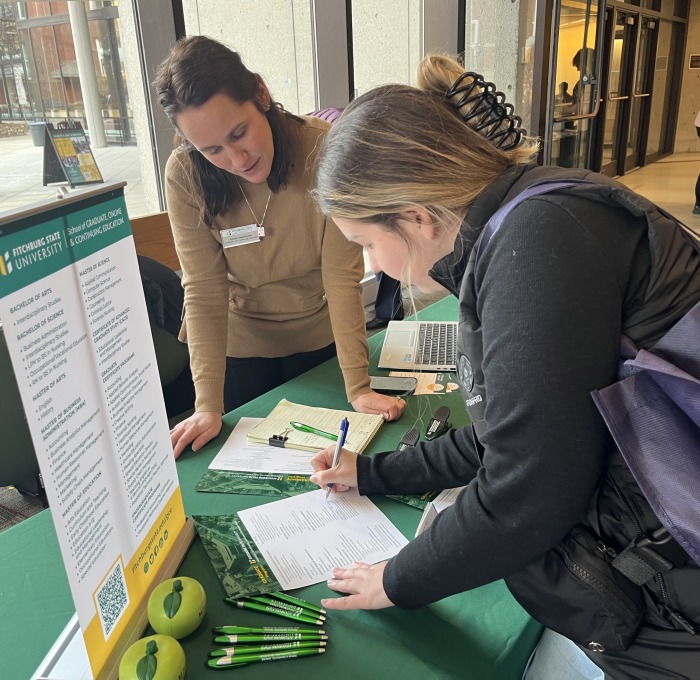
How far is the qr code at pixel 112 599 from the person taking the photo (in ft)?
2.33

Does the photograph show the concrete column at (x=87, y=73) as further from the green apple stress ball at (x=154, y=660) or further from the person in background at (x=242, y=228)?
the green apple stress ball at (x=154, y=660)

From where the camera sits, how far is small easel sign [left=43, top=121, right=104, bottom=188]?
2.55 meters

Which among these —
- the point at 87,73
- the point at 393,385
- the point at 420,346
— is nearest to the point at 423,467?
the point at 393,385

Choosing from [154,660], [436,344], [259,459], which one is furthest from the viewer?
[436,344]

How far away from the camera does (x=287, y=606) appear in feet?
2.72

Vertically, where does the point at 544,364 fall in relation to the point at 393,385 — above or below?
above

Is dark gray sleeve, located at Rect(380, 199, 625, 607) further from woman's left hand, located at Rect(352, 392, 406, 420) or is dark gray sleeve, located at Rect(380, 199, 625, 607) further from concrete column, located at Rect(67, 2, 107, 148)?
concrete column, located at Rect(67, 2, 107, 148)

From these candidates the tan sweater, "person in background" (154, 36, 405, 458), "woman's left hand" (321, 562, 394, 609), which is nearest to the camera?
"woman's left hand" (321, 562, 394, 609)

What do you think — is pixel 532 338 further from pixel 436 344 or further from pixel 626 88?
pixel 626 88

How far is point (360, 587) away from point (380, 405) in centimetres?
55

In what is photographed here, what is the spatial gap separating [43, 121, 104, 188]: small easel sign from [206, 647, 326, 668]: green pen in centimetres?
232

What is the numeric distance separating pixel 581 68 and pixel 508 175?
6058mm

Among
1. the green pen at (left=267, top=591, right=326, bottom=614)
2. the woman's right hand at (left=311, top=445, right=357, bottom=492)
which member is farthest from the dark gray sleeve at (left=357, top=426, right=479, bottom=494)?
the green pen at (left=267, top=591, right=326, bottom=614)

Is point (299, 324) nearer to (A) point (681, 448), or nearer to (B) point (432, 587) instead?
(B) point (432, 587)
